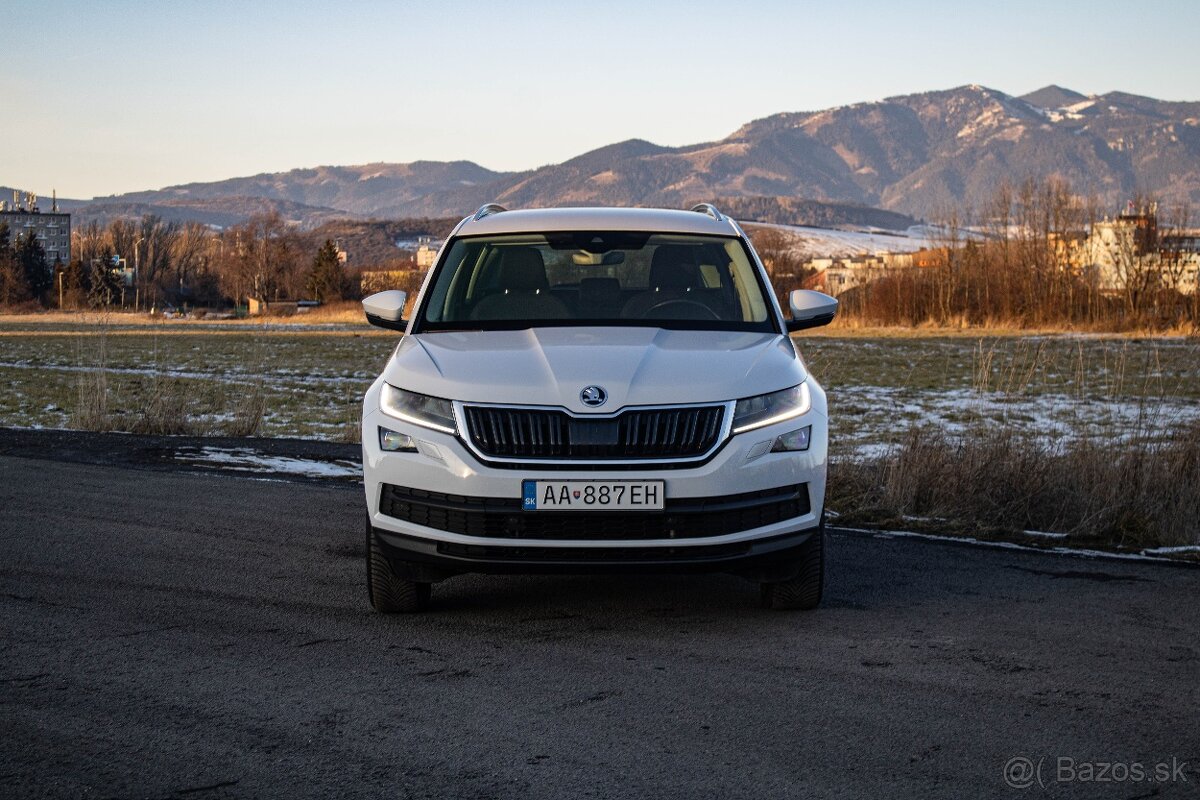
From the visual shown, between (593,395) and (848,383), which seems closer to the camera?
(593,395)

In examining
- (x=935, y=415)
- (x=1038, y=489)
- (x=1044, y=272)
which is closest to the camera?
(x=1038, y=489)

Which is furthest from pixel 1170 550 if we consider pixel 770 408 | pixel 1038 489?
pixel 770 408

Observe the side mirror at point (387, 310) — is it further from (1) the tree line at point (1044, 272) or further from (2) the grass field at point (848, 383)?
(1) the tree line at point (1044, 272)

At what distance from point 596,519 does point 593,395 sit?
1.67 feet

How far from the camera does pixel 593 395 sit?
A: 546cm

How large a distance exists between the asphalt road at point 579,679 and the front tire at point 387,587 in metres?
0.09

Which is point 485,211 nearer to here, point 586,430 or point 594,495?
point 586,430

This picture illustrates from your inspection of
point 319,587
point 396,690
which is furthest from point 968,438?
point 396,690

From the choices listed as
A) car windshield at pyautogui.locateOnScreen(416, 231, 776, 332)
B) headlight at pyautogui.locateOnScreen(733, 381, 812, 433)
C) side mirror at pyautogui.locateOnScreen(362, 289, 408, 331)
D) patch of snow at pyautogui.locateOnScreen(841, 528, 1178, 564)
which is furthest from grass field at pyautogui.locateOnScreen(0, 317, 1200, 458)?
headlight at pyautogui.locateOnScreen(733, 381, 812, 433)

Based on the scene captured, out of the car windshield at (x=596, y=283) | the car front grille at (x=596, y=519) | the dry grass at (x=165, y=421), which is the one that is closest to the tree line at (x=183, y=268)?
the dry grass at (x=165, y=421)

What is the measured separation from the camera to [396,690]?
466 centimetres

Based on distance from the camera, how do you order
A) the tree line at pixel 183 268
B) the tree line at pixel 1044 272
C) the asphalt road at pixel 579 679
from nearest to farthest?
1. the asphalt road at pixel 579 679
2. the tree line at pixel 1044 272
3. the tree line at pixel 183 268

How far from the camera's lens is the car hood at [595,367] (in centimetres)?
549

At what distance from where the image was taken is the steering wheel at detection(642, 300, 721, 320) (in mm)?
6742
